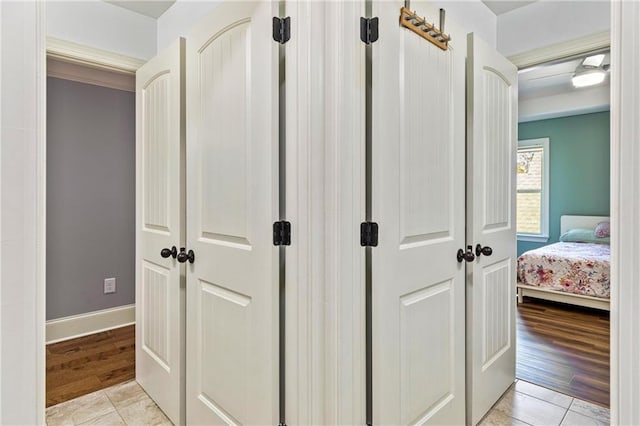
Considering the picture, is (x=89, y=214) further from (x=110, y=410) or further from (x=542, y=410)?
(x=542, y=410)

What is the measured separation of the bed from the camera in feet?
11.9

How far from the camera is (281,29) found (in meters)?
1.26

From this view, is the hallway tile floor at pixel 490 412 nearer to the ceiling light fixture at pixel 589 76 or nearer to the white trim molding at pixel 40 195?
the white trim molding at pixel 40 195

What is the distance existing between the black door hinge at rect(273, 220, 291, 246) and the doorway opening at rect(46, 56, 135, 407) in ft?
6.63

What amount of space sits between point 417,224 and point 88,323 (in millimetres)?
2990

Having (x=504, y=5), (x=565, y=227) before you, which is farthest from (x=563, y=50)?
(x=565, y=227)

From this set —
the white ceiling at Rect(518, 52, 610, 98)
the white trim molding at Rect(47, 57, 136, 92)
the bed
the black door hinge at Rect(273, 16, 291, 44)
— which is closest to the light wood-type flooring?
the bed

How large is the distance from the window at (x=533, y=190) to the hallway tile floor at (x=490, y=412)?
13.2 ft

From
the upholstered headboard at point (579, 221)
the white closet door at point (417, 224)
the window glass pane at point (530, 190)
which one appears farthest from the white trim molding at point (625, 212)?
the window glass pane at point (530, 190)

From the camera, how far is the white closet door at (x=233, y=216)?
128 centimetres

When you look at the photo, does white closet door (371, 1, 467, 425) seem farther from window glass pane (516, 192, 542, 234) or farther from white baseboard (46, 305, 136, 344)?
window glass pane (516, 192, 542, 234)

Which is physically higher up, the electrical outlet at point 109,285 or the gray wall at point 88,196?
the gray wall at point 88,196

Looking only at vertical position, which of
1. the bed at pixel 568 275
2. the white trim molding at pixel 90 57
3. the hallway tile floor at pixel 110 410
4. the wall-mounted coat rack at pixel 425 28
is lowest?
the hallway tile floor at pixel 110 410

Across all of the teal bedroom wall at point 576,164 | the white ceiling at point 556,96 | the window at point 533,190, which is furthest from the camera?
the window at point 533,190
